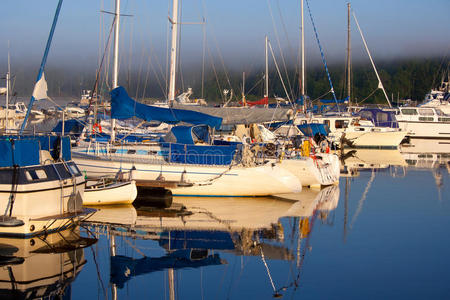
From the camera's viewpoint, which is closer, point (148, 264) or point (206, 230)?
point (148, 264)

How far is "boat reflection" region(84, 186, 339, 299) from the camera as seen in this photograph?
14344 mm

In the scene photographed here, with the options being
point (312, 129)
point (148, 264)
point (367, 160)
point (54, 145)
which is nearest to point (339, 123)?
point (312, 129)

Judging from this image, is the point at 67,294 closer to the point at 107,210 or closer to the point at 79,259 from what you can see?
the point at 79,259

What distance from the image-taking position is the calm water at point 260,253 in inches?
487

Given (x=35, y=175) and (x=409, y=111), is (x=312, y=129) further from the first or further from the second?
(x=35, y=175)

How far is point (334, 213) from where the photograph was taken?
67.8ft

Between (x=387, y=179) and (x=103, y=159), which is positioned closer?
(x=103, y=159)

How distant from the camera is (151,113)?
2403cm

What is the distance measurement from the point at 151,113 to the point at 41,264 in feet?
37.4

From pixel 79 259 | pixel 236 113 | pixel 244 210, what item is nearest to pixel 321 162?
pixel 236 113

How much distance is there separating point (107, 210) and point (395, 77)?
149654 mm

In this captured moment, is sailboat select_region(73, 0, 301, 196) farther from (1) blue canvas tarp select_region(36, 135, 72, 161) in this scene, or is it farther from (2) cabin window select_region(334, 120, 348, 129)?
(2) cabin window select_region(334, 120, 348, 129)

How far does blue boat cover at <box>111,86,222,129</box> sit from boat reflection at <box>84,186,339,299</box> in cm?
342

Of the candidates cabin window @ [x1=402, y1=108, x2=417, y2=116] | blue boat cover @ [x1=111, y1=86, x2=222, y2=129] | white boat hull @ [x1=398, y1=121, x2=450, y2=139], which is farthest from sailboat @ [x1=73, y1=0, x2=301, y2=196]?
cabin window @ [x1=402, y1=108, x2=417, y2=116]
